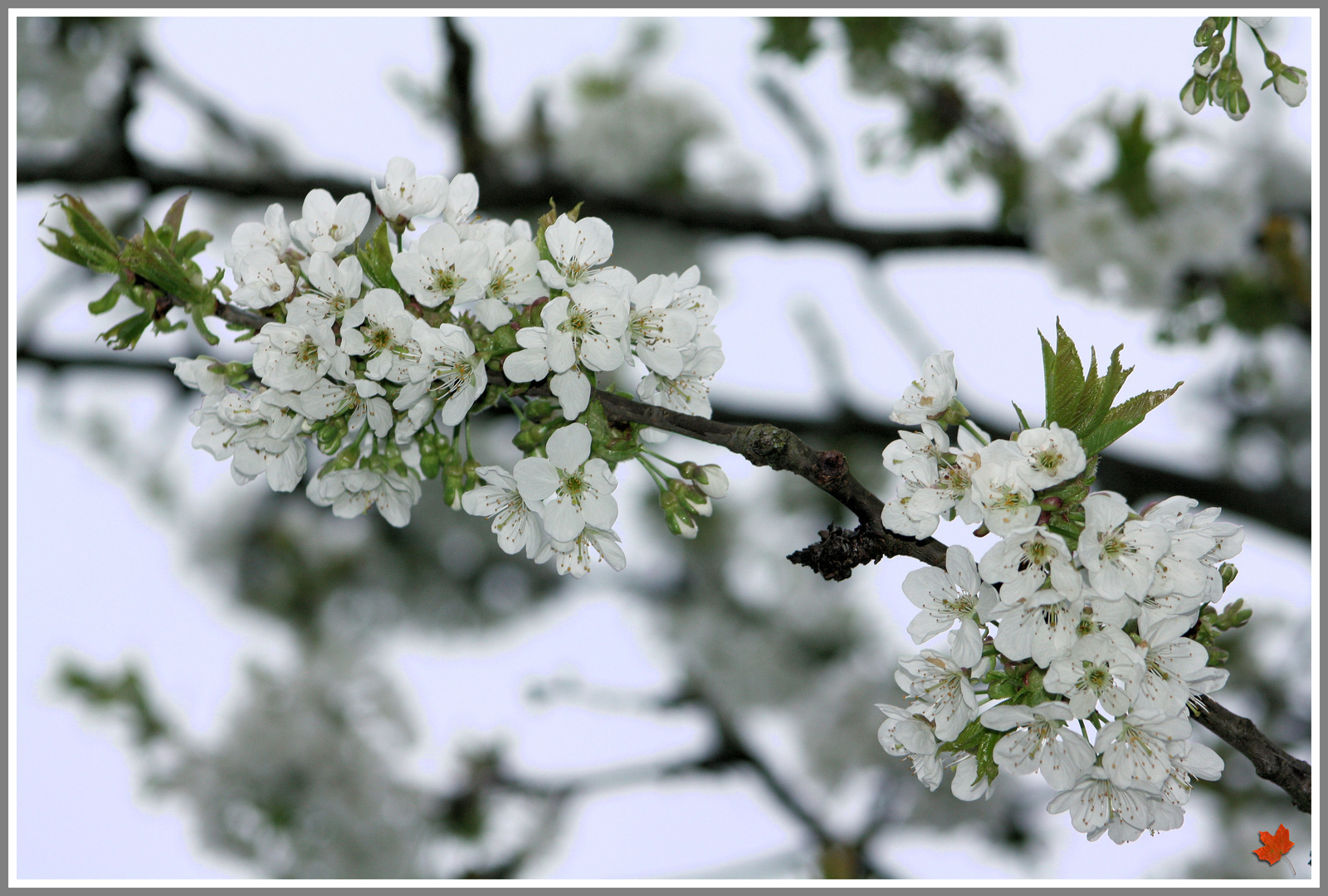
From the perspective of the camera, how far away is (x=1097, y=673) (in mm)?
1612

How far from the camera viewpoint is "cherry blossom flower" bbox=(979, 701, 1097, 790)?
1.64m

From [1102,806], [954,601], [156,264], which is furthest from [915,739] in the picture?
[156,264]

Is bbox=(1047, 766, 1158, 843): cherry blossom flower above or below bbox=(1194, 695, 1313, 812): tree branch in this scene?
below

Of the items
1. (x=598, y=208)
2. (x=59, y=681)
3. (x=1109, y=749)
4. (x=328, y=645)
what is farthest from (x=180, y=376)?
(x=328, y=645)

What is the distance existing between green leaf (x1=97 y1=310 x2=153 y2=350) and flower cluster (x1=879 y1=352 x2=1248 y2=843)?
1.44 m

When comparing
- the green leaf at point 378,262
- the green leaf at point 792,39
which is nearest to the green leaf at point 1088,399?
the green leaf at point 378,262

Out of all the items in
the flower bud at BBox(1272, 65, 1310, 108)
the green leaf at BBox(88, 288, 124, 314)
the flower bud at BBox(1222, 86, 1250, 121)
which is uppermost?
the flower bud at BBox(1272, 65, 1310, 108)

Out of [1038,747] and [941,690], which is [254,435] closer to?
[941,690]

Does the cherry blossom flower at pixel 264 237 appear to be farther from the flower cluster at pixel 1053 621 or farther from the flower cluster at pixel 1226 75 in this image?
the flower cluster at pixel 1226 75

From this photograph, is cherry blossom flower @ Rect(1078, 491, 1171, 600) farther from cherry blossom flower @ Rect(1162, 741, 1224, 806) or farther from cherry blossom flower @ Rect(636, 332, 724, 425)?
cherry blossom flower @ Rect(636, 332, 724, 425)

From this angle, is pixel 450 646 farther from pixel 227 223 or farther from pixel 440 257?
pixel 440 257

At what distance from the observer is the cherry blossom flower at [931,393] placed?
172 centimetres

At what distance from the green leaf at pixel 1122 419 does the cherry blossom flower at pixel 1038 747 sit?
466 mm

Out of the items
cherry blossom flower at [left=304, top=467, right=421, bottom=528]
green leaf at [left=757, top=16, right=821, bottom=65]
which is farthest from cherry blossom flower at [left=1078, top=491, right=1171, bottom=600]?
green leaf at [left=757, top=16, right=821, bottom=65]
